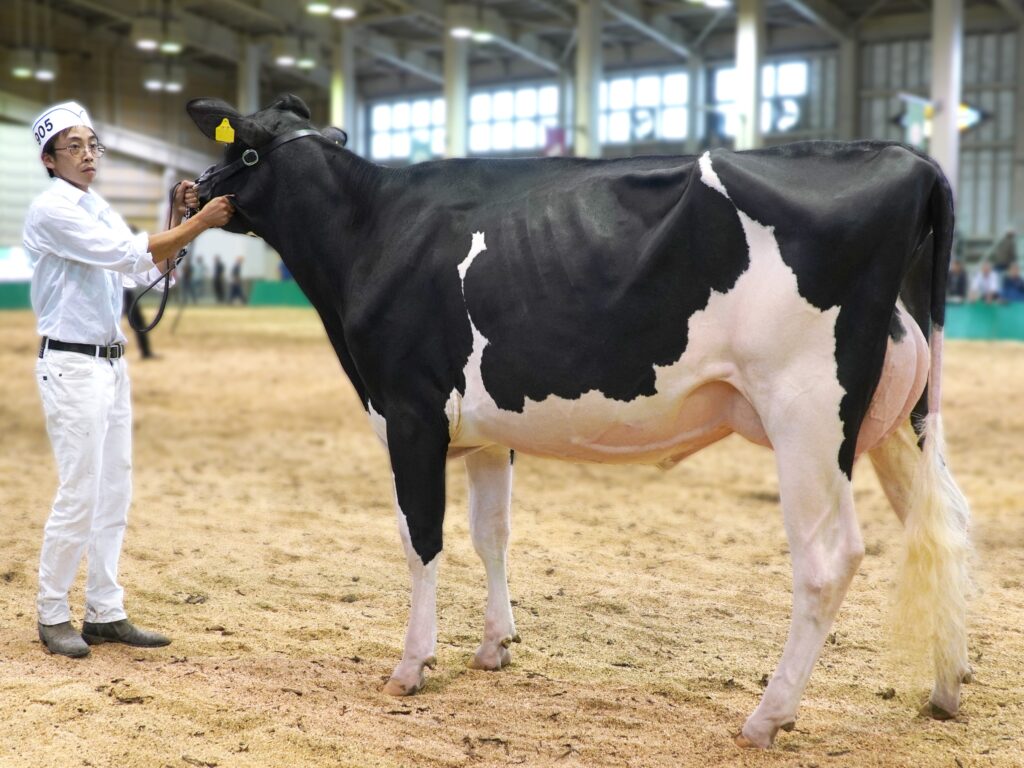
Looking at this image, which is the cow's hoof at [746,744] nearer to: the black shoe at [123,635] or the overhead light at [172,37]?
the black shoe at [123,635]

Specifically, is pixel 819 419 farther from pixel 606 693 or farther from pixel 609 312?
pixel 606 693

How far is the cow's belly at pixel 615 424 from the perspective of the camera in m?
3.72

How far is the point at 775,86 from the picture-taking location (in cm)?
3688

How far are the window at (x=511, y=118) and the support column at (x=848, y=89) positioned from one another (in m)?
9.74

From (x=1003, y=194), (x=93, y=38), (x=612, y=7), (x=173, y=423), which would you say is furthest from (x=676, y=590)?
(x=93, y=38)

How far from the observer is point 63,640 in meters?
4.52

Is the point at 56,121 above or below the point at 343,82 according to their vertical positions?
below

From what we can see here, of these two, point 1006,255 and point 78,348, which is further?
point 1006,255

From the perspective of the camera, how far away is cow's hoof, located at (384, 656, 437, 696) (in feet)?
13.5

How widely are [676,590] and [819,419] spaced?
238 cm

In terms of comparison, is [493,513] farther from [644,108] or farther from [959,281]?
[644,108]

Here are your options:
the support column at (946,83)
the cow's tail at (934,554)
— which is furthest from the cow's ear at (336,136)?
the support column at (946,83)

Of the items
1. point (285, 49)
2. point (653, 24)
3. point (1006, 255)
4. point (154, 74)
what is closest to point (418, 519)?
point (1006, 255)

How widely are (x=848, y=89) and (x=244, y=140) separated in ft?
110
